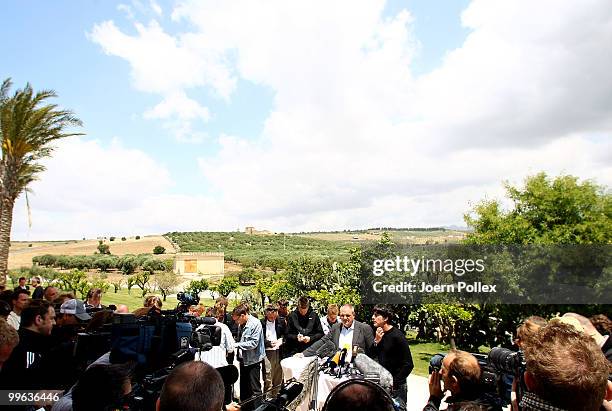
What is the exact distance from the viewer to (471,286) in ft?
55.7

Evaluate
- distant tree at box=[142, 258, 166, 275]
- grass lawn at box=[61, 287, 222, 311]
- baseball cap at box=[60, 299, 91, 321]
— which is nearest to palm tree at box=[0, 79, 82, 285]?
grass lawn at box=[61, 287, 222, 311]

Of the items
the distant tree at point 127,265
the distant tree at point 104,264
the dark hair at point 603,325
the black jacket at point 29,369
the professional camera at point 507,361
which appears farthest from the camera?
the distant tree at point 104,264

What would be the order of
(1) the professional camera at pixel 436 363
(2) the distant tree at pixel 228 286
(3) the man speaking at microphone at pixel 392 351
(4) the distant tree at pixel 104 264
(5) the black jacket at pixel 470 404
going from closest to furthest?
(5) the black jacket at pixel 470 404
(1) the professional camera at pixel 436 363
(3) the man speaking at microphone at pixel 392 351
(2) the distant tree at pixel 228 286
(4) the distant tree at pixel 104 264

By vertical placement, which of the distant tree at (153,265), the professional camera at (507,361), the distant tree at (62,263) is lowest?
the distant tree at (153,265)

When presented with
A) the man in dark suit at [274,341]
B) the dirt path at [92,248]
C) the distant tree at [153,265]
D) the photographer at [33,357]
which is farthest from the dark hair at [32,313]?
the dirt path at [92,248]

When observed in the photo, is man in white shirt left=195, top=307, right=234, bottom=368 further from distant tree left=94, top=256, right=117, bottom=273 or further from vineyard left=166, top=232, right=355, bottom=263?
vineyard left=166, top=232, right=355, bottom=263

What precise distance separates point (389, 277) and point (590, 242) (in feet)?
26.0

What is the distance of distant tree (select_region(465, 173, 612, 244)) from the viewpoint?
16.6m

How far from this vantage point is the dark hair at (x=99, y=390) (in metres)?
2.38

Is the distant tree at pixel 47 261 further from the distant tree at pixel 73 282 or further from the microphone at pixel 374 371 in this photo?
the microphone at pixel 374 371

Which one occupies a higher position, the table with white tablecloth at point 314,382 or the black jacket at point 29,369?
the black jacket at point 29,369

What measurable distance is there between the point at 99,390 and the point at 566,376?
2.42 meters
